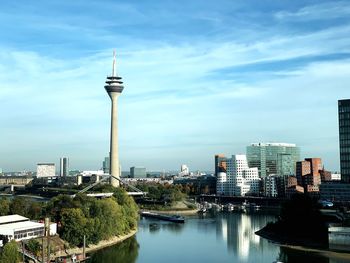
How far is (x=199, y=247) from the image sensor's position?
21.2m

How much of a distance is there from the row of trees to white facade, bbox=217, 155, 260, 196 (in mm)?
32634

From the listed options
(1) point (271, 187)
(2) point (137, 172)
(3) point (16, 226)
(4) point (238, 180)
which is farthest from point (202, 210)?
(2) point (137, 172)

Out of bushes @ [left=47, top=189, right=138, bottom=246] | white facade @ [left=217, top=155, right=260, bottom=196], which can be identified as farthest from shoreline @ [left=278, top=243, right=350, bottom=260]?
white facade @ [left=217, top=155, right=260, bottom=196]

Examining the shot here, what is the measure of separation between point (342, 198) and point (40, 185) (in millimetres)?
48298

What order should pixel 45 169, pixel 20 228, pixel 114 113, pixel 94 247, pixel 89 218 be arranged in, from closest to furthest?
pixel 20 228
pixel 94 247
pixel 89 218
pixel 114 113
pixel 45 169

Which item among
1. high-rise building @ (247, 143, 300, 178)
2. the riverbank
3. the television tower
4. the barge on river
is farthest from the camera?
high-rise building @ (247, 143, 300, 178)

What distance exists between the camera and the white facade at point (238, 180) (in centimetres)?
5538

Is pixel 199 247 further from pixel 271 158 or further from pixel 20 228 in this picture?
pixel 271 158

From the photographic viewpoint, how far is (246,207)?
43.8m

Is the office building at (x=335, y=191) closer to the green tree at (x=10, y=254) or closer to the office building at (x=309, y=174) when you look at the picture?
the office building at (x=309, y=174)

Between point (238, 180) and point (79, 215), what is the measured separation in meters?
38.7

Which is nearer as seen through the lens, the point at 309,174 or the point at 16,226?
the point at 16,226

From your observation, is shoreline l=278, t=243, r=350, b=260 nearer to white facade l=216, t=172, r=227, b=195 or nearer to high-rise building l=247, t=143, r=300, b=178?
white facade l=216, t=172, r=227, b=195

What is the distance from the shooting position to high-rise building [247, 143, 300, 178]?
69.3 meters
